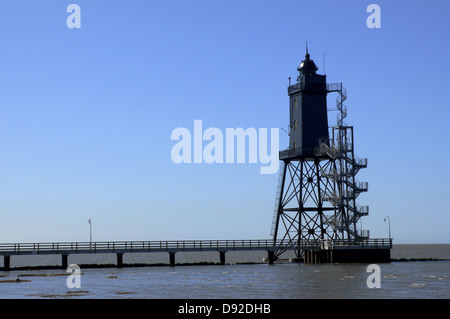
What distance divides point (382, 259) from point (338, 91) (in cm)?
1875

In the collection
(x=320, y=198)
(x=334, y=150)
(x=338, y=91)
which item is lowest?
(x=320, y=198)

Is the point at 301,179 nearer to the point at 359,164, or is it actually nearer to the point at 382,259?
the point at 359,164

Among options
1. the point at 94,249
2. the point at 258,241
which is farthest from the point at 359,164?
the point at 94,249

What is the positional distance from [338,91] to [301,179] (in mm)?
10563

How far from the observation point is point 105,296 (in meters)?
42.3

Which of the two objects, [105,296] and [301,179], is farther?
[301,179]

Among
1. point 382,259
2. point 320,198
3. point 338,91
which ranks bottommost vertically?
point 382,259

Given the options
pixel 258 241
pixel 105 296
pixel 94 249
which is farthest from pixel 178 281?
pixel 258 241

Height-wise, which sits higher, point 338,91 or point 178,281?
point 338,91

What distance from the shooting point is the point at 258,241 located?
79.4 m
